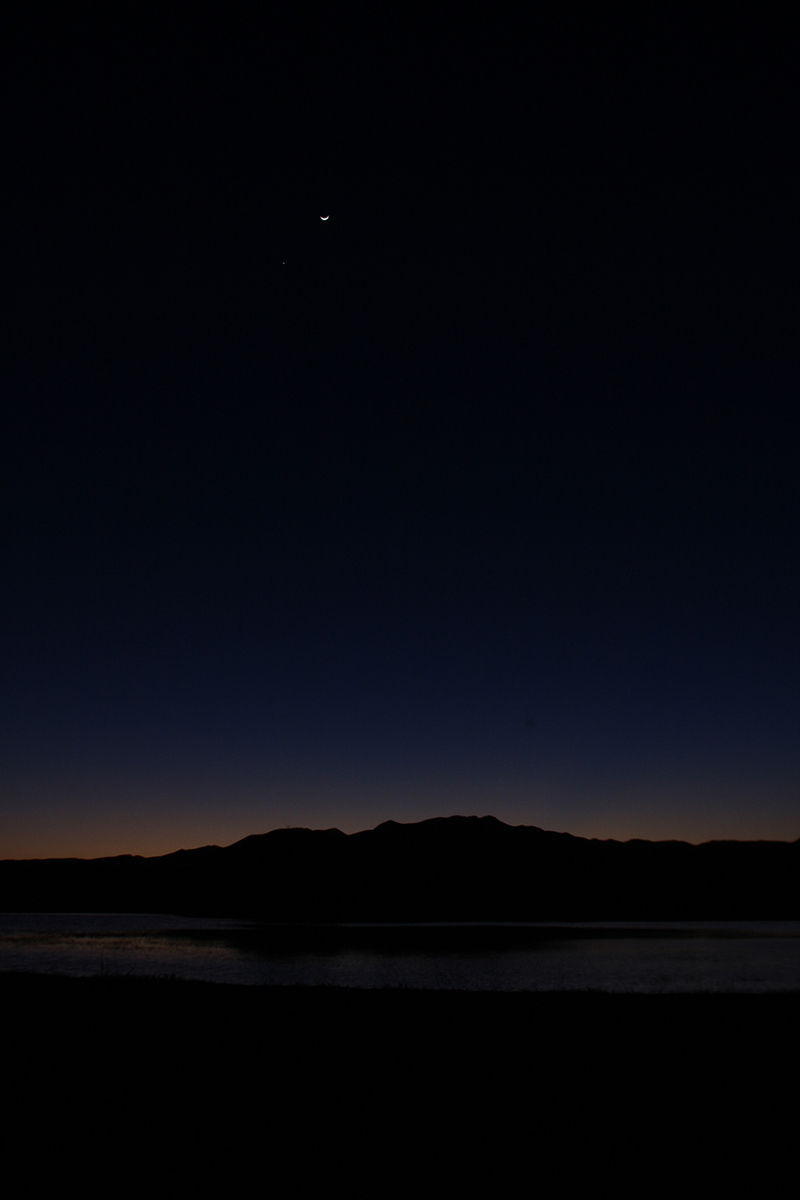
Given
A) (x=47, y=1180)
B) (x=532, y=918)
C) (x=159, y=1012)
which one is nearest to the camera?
(x=47, y=1180)

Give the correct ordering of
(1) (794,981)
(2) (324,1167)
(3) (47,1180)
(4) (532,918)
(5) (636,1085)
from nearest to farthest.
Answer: (3) (47,1180), (2) (324,1167), (5) (636,1085), (1) (794,981), (4) (532,918)

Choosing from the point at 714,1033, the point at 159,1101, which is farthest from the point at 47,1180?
the point at 714,1033

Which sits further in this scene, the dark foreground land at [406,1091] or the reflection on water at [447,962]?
the reflection on water at [447,962]

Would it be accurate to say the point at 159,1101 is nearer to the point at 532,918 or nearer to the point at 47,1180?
the point at 47,1180

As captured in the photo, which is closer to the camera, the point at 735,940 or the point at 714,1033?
the point at 714,1033

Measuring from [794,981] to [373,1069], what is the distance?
3660cm

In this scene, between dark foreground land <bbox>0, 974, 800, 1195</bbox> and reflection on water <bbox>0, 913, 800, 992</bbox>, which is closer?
dark foreground land <bbox>0, 974, 800, 1195</bbox>

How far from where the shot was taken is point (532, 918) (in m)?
172

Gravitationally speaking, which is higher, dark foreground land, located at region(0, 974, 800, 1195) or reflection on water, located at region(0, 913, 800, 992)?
dark foreground land, located at region(0, 974, 800, 1195)

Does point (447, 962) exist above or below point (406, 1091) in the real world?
below

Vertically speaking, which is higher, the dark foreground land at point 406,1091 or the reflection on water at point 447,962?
the dark foreground land at point 406,1091

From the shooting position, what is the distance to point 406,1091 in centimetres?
1419

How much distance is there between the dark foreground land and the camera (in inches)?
414

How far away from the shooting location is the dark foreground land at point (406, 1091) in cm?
1052
